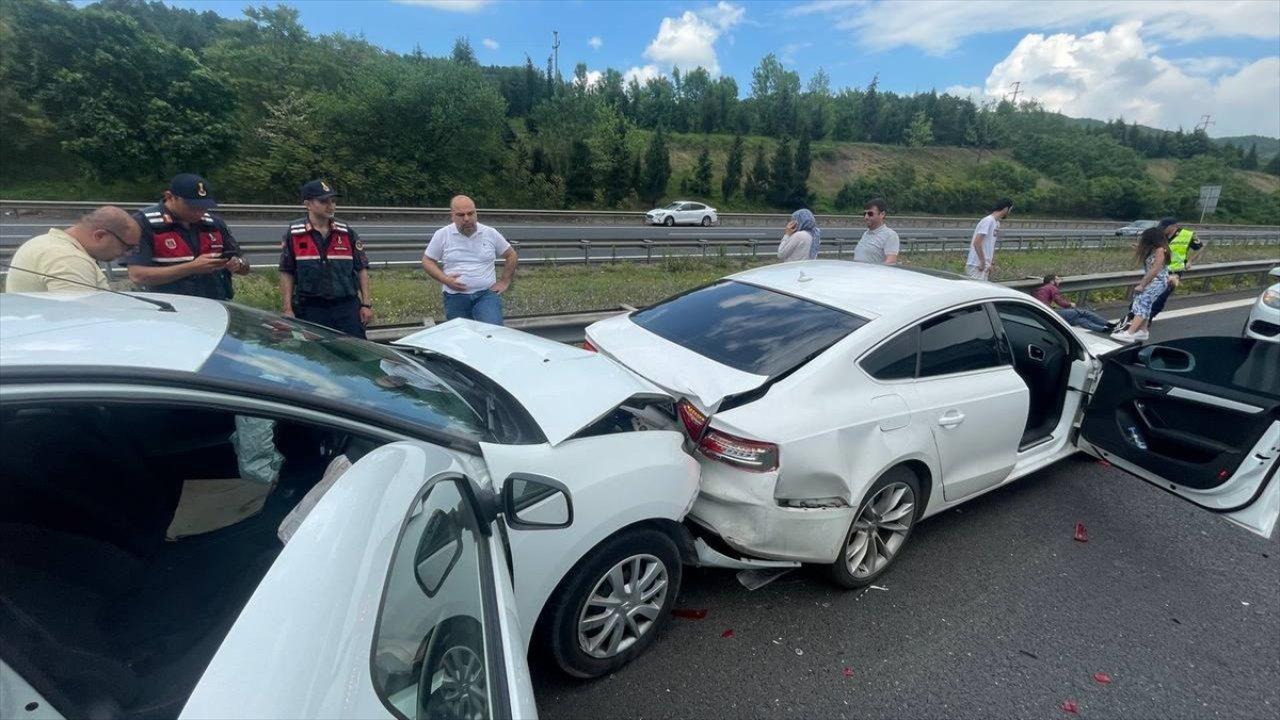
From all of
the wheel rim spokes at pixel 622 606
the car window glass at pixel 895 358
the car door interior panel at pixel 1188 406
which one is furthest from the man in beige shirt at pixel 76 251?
the car door interior panel at pixel 1188 406

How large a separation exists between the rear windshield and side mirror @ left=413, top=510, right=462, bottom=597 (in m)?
1.71

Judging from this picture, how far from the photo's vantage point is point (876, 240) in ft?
23.2

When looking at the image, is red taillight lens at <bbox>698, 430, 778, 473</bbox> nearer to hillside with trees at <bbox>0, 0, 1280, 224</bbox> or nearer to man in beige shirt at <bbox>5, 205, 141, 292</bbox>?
man in beige shirt at <bbox>5, 205, 141, 292</bbox>

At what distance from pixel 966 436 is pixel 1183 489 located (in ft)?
4.35

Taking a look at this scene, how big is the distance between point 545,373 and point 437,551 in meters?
1.29

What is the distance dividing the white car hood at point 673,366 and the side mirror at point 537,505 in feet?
2.97

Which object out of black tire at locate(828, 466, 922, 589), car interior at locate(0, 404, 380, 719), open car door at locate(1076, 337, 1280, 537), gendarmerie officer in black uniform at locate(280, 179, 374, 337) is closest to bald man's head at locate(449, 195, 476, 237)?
gendarmerie officer in black uniform at locate(280, 179, 374, 337)

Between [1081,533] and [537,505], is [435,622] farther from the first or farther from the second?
[1081,533]

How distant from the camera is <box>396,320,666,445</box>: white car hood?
2312 mm

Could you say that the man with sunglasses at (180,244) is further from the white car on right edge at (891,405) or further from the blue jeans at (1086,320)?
the blue jeans at (1086,320)

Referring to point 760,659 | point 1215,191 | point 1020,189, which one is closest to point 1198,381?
point 760,659

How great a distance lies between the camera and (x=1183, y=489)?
3.33m

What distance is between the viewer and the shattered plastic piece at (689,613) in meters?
2.82

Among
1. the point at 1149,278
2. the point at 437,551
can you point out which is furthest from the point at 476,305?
the point at 1149,278
